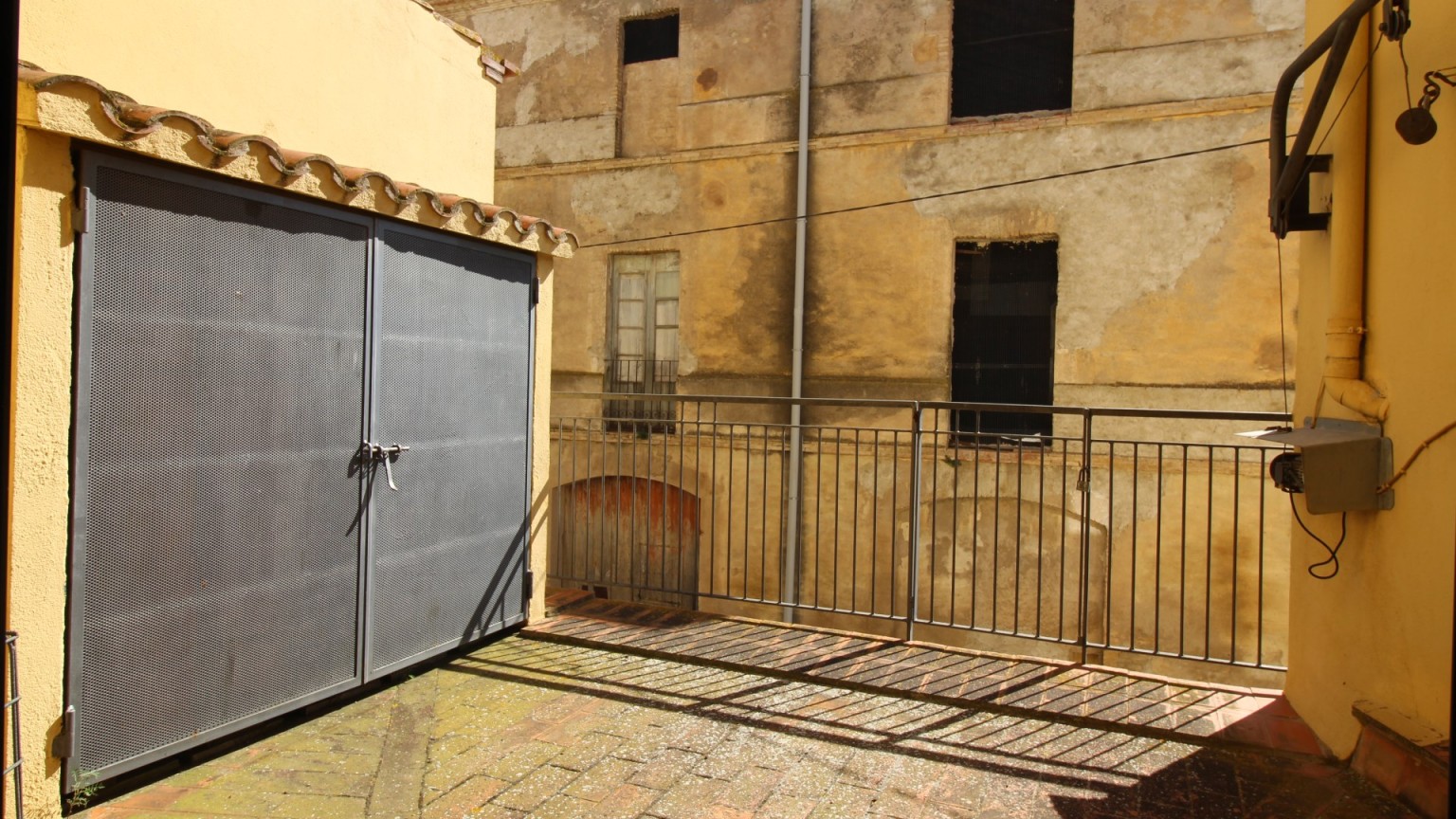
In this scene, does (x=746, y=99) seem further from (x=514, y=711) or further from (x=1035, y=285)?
(x=514, y=711)

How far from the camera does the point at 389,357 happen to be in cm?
441

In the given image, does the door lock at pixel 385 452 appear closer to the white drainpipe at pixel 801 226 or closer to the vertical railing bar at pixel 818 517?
the vertical railing bar at pixel 818 517

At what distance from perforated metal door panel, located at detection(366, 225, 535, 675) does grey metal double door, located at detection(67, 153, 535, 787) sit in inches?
0.5

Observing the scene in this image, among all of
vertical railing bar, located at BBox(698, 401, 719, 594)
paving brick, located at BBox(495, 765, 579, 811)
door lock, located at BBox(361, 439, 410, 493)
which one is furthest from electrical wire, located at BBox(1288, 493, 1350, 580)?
door lock, located at BBox(361, 439, 410, 493)

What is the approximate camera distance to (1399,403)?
3.51 m

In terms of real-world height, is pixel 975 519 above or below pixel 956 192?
Answer: below

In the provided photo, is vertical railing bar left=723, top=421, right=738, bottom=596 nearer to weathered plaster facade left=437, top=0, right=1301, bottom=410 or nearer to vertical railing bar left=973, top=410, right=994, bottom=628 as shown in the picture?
vertical railing bar left=973, top=410, right=994, bottom=628

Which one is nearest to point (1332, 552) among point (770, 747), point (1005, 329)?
point (770, 747)

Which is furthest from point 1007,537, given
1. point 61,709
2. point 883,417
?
point 61,709

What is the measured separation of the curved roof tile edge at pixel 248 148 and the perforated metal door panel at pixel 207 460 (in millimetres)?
153

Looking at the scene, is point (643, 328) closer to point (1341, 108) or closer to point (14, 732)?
point (1341, 108)

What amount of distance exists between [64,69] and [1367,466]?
5.22 m

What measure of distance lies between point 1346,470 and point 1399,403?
322 millimetres

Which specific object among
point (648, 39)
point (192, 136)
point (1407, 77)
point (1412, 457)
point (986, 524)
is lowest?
point (986, 524)
